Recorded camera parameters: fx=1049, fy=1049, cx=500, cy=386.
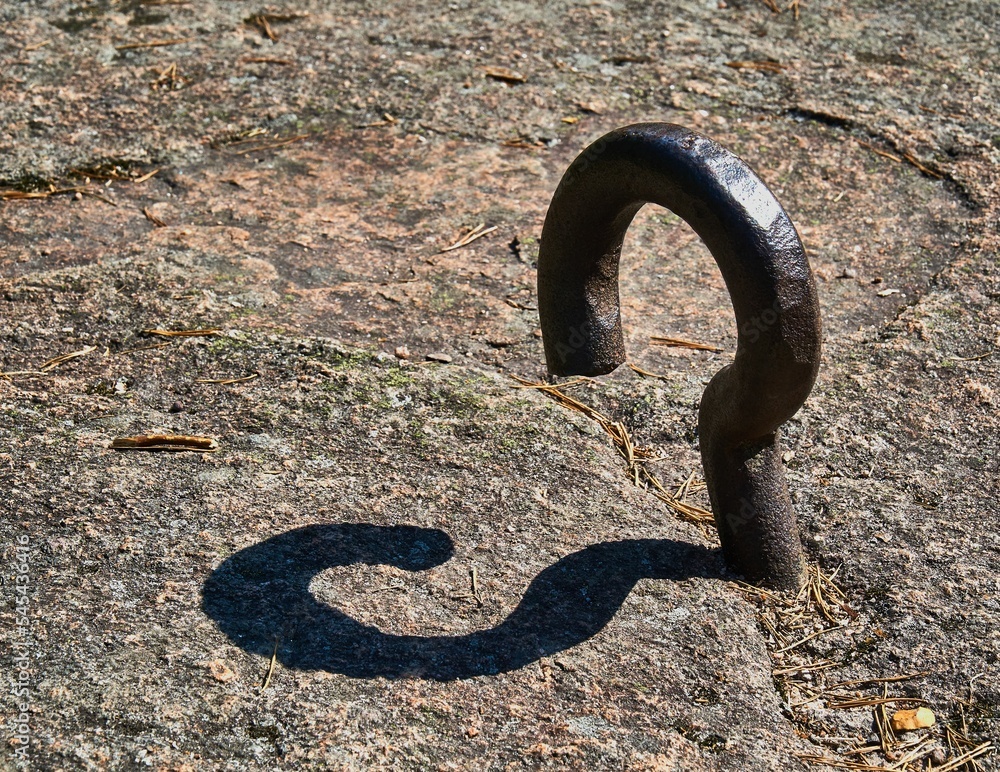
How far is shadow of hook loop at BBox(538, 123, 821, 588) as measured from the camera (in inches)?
64.4

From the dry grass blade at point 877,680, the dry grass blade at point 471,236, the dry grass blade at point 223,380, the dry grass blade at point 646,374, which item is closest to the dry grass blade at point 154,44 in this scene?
the dry grass blade at point 471,236

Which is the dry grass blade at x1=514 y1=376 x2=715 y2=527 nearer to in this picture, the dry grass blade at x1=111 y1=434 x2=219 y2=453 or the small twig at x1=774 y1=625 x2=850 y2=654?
the small twig at x1=774 y1=625 x2=850 y2=654

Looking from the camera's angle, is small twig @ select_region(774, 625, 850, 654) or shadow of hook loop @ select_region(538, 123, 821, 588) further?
small twig @ select_region(774, 625, 850, 654)

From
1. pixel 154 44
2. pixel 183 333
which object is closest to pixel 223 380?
pixel 183 333

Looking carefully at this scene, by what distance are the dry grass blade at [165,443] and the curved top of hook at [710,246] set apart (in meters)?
0.76

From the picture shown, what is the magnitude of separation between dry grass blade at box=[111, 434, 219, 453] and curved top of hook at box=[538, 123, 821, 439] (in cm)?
76

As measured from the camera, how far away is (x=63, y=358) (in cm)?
240

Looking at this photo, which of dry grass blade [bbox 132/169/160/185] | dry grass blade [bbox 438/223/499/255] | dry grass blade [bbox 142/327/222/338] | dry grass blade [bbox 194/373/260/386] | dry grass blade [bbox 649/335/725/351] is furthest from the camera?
dry grass blade [bbox 132/169/160/185]

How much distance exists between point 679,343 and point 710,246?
931 mm

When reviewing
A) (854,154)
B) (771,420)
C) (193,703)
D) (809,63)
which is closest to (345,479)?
(193,703)

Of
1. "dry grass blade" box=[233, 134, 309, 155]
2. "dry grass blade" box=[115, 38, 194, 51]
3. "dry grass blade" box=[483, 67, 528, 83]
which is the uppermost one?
"dry grass blade" box=[483, 67, 528, 83]

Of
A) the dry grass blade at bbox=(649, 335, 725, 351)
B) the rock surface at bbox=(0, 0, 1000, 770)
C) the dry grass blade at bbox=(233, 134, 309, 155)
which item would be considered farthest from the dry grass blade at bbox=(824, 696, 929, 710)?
the dry grass blade at bbox=(233, 134, 309, 155)

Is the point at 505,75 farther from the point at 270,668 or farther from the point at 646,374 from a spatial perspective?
the point at 270,668

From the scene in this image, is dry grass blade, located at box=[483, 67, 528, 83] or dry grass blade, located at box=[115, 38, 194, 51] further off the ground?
dry grass blade, located at box=[483, 67, 528, 83]
